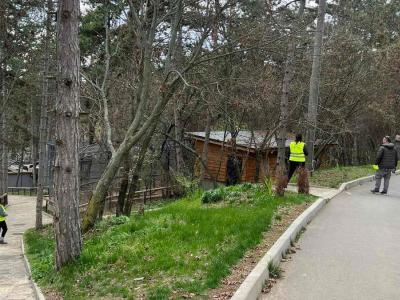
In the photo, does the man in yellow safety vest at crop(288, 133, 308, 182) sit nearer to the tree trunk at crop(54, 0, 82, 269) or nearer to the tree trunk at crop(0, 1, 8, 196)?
the tree trunk at crop(54, 0, 82, 269)

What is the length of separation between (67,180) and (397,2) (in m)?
39.7

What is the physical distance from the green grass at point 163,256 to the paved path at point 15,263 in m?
0.32

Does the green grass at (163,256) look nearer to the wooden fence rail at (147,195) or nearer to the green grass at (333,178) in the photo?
the green grass at (333,178)

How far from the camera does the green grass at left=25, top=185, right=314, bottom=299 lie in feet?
20.4

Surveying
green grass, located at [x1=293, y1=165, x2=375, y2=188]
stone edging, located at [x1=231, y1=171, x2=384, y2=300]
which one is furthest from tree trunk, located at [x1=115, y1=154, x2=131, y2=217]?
stone edging, located at [x1=231, y1=171, x2=384, y2=300]

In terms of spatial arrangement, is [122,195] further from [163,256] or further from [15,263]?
[163,256]

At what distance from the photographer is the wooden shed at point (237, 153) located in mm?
23558

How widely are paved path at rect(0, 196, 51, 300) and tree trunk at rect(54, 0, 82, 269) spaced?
32.5 inches

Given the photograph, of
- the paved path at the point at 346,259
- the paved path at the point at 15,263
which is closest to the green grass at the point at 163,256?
the paved path at the point at 15,263

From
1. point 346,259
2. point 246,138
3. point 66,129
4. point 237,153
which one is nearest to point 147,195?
point 237,153

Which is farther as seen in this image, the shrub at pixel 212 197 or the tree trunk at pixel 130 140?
the tree trunk at pixel 130 140

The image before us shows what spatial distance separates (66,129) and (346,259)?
4.84 m

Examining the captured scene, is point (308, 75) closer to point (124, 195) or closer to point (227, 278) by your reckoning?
point (124, 195)

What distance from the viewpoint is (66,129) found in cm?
796
